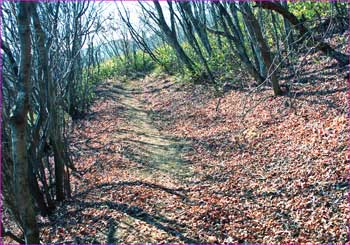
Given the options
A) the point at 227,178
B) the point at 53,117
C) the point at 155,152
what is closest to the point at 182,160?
the point at 155,152

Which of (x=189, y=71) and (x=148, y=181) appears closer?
(x=148, y=181)

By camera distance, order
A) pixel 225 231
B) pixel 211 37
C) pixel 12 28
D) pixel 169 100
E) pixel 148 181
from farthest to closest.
Result: pixel 211 37 < pixel 169 100 < pixel 148 181 < pixel 12 28 < pixel 225 231

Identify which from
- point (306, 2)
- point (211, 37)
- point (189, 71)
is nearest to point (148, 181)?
point (306, 2)

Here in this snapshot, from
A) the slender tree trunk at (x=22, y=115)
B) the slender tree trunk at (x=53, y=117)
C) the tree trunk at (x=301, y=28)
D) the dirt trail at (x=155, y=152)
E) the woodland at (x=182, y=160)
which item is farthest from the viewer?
the dirt trail at (x=155, y=152)

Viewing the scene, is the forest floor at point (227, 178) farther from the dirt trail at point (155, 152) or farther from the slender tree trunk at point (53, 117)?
the slender tree trunk at point (53, 117)

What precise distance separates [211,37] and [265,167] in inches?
495

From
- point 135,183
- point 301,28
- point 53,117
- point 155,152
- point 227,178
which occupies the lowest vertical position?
point 227,178

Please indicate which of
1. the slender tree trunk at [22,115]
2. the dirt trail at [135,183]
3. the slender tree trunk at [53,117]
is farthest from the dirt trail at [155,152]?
the slender tree trunk at [22,115]

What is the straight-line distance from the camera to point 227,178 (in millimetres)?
5832

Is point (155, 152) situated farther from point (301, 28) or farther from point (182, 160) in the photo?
point (301, 28)

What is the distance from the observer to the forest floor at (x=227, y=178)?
14.1 feet

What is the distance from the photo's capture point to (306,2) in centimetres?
708

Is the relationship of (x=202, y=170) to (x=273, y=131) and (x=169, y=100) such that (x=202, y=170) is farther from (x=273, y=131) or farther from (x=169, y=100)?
(x=169, y=100)

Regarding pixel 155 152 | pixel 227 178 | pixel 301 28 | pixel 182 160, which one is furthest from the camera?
pixel 155 152
